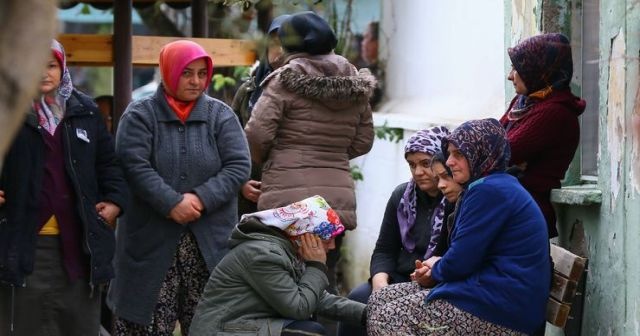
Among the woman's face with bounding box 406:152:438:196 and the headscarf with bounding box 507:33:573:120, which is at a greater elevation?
the headscarf with bounding box 507:33:573:120

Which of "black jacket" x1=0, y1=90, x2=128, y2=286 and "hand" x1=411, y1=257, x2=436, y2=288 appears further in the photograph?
"black jacket" x1=0, y1=90, x2=128, y2=286

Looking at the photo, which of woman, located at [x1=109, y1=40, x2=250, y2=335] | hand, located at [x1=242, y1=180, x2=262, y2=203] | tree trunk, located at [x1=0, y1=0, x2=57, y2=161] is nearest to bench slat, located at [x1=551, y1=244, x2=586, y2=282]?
woman, located at [x1=109, y1=40, x2=250, y2=335]

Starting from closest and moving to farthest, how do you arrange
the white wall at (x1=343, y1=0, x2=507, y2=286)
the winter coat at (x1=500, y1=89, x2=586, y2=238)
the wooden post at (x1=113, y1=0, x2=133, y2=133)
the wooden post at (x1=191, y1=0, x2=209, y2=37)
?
the winter coat at (x1=500, y1=89, x2=586, y2=238) → the wooden post at (x1=113, y1=0, x2=133, y2=133) → the white wall at (x1=343, y1=0, x2=507, y2=286) → the wooden post at (x1=191, y1=0, x2=209, y2=37)

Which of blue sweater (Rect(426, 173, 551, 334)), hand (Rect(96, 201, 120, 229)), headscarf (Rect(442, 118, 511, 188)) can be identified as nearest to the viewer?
blue sweater (Rect(426, 173, 551, 334))

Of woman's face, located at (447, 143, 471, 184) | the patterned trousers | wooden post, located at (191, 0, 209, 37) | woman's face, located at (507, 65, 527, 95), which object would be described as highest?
wooden post, located at (191, 0, 209, 37)

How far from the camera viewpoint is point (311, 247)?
5148 mm

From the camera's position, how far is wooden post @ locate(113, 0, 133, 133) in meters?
7.53

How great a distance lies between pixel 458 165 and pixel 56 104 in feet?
6.78

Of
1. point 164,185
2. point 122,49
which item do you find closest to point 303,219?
point 164,185

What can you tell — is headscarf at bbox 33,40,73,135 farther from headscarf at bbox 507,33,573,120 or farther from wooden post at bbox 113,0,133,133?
headscarf at bbox 507,33,573,120

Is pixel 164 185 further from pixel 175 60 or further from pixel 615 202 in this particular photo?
pixel 615 202

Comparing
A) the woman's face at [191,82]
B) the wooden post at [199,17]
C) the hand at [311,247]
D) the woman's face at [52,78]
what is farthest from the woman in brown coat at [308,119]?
the wooden post at [199,17]

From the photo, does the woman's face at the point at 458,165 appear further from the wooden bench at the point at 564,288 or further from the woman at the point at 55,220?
the woman at the point at 55,220

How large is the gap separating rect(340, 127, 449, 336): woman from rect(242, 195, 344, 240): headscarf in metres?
0.53
